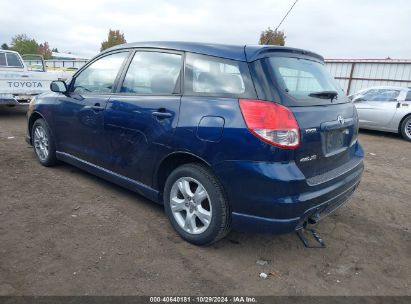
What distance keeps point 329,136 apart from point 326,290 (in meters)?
1.20

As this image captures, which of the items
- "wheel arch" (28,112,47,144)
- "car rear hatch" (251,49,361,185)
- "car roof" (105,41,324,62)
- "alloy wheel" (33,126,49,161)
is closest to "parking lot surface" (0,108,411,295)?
"alloy wheel" (33,126,49,161)

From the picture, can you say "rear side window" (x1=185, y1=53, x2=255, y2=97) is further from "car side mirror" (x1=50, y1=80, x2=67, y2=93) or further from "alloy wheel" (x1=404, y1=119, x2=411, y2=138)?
"alloy wheel" (x1=404, y1=119, x2=411, y2=138)

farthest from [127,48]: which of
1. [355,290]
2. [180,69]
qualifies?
[355,290]

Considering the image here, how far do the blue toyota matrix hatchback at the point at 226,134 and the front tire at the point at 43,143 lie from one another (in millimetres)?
1175

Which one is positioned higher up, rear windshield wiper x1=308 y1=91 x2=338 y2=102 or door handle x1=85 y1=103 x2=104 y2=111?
rear windshield wiper x1=308 y1=91 x2=338 y2=102

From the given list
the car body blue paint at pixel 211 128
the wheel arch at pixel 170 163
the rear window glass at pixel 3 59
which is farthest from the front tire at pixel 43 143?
the rear window glass at pixel 3 59

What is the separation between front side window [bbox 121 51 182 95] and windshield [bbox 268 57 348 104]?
34.8 inches

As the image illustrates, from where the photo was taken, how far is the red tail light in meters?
2.54

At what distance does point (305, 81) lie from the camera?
10.4ft

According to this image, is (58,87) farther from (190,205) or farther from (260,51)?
(260,51)

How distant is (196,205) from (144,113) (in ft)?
3.21

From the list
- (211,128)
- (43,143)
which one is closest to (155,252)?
(211,128)

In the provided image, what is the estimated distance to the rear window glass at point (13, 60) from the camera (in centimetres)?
1005

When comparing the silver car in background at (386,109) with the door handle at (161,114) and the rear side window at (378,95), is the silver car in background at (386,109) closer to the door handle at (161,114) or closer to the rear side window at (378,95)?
the rear side window at (378,95)
